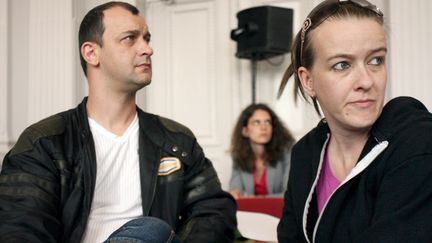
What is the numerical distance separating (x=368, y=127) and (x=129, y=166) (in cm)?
90

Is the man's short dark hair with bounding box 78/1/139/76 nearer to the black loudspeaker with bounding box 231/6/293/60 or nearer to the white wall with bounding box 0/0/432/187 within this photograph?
the white wall with bounding box 0/0/432/187

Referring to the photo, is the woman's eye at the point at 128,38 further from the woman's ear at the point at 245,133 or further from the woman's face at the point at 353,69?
the woman's ear at the point at 245,133

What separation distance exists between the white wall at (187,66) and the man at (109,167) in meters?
1.78

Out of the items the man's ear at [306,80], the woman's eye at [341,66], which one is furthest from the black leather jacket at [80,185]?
the woman's eye at [341,66]

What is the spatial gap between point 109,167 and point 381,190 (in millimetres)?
988

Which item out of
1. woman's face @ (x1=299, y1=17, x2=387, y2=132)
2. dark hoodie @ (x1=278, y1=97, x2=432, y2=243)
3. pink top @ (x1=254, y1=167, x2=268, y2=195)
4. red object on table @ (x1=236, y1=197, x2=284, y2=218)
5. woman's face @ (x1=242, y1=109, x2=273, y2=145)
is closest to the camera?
dark hoodie @ (x1=278, y1=97, x2=432, y2=243)

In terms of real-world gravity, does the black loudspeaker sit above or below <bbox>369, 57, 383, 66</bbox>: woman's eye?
above

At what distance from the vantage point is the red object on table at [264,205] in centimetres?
218

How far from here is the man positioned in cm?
150

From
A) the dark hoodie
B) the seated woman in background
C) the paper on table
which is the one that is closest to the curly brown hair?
the seated woman in background

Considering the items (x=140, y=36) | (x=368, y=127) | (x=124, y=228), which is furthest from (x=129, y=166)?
(x=368, y=127)

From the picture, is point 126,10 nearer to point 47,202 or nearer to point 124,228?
point 47,202

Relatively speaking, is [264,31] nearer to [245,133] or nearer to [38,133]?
[245,133]

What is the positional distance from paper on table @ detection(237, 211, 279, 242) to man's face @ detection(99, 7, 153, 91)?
0.66 metres
